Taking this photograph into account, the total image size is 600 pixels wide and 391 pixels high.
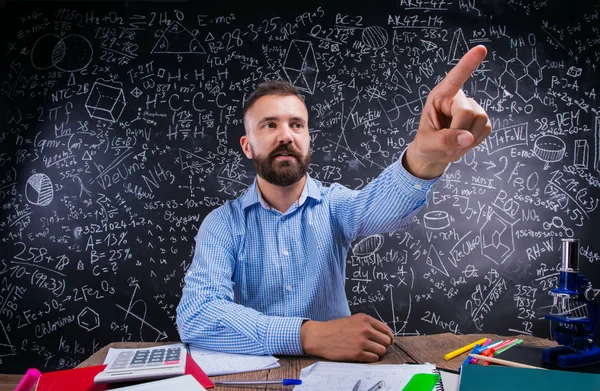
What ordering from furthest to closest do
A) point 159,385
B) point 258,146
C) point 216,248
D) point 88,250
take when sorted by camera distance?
1. point 88,250
2. point 258,146
3. point 216,248
4. point 159,385

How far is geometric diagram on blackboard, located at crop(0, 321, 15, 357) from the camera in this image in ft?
9.82

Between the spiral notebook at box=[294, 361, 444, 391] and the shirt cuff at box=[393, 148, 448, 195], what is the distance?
1.39 feet

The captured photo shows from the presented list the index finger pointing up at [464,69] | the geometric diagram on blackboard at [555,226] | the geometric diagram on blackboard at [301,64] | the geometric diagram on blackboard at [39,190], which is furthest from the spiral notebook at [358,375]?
the geometric diagram on blackboard at [39,190]

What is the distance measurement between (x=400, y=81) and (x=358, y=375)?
8.42 ft

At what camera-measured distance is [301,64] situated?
311 centimetres

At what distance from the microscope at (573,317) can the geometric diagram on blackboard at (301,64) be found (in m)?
2.41

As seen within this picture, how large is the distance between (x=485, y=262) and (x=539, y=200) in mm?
577

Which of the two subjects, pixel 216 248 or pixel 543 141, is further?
pixel 543 141

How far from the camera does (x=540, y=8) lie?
3.14 m

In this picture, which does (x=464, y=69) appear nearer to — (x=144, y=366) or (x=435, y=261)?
(x=144, y=366)

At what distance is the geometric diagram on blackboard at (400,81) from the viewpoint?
3.10 metres

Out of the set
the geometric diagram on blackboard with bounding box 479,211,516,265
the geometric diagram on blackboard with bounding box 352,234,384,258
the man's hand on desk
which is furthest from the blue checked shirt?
the geometric diagram on blackboard with bounding box 479,211,516,265

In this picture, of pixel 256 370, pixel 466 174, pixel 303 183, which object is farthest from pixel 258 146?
pixel 466 174

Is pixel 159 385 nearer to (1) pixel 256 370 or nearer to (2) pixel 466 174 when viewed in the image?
(1) pixel 256 370
